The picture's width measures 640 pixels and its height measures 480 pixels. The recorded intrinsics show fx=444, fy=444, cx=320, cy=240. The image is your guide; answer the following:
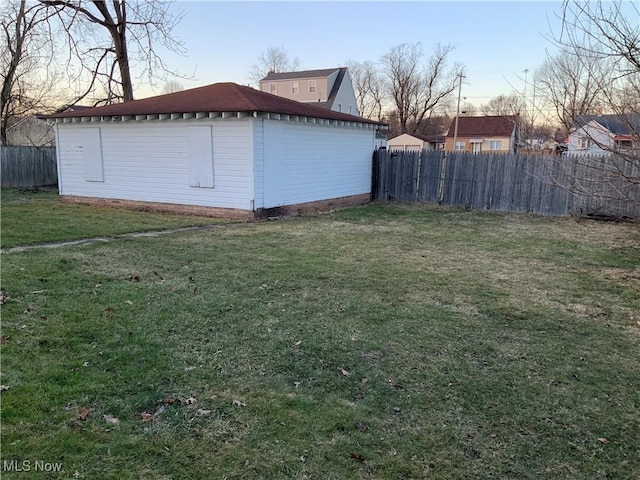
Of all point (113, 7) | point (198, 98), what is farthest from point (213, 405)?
point (113, 7)

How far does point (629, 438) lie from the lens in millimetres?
2656

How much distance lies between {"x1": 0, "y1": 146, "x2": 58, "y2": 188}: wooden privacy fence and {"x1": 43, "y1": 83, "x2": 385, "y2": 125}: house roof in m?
5.79

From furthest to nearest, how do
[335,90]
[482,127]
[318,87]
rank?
[482,127] → [335,90] → [318,87]

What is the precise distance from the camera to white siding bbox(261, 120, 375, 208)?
11852mm

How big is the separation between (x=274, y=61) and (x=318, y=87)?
18.9m

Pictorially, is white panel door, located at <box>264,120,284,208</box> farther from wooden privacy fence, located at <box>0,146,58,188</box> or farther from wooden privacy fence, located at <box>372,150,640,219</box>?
wooden privacy fence, located at <box>0,146,58,188</box>

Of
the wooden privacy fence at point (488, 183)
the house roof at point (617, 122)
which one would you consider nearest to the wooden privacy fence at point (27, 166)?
the wooden privacy fence at point (488, 183)

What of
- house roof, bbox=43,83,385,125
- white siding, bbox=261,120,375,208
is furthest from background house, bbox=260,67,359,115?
house roof, bbox=43,83,385,125

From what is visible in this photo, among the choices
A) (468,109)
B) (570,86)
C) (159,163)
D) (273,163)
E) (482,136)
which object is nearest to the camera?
(570,86)

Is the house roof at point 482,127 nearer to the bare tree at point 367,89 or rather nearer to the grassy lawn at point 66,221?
the bare tree at point 367,89

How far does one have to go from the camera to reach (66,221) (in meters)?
9.84

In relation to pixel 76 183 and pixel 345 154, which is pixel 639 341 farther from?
pixel 76 183

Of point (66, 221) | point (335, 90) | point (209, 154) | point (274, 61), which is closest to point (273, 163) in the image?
point (209, 154)

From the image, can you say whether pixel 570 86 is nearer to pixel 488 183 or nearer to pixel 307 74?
pixel 488 183
